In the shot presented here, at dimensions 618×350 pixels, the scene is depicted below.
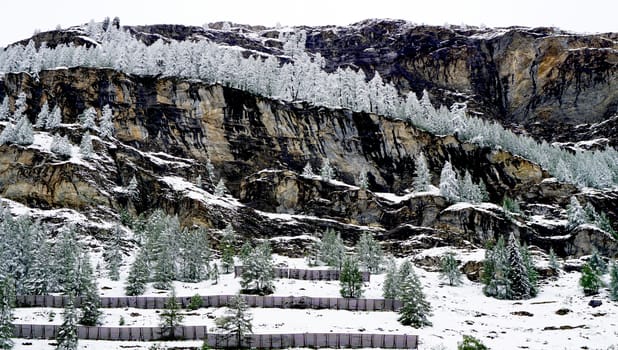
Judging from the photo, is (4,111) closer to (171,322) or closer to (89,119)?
(89,119)

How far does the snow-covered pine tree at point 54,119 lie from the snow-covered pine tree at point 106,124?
7.84 metres

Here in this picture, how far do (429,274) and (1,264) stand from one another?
59.7 m

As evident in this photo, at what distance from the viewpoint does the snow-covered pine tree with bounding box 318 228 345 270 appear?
8444cm

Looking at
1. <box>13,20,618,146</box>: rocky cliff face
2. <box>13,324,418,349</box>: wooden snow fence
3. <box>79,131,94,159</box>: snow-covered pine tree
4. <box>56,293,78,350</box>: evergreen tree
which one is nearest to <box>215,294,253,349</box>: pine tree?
<box>13,324,418,349</box>: wooden snow fence

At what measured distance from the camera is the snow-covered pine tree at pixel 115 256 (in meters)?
76.3

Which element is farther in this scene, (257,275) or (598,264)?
(598,264)

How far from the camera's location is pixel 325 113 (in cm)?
12756

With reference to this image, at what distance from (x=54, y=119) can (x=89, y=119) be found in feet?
22.1

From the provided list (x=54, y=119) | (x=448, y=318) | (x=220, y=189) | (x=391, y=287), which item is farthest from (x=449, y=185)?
(x=54, y=119)

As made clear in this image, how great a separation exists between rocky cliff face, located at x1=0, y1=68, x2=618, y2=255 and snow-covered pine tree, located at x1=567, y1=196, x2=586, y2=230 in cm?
190

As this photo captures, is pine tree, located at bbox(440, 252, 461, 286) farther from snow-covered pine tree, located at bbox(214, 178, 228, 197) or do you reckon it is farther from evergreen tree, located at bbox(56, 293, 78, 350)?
evergreen tree, located at bbox(56, 293, 78, 350)

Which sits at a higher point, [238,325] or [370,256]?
[370,256]

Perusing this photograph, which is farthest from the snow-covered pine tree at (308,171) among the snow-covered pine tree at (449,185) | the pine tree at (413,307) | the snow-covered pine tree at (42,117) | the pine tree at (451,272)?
the snow-covered pine tree at (42,117)

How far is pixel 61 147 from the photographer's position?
10056cm
